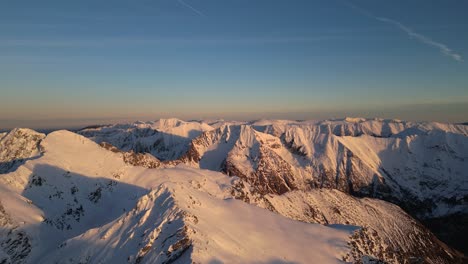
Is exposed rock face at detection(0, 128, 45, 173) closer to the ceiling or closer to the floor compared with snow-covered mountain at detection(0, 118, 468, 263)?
closer to the ceiling

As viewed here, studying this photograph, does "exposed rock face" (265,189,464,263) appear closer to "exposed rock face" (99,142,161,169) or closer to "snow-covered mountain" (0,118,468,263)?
"snow-covered mountain" (0,118,468,263)

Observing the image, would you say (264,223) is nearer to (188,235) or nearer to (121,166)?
(188,235)

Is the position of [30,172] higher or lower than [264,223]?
higher

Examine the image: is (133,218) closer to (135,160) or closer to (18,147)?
(135,160)

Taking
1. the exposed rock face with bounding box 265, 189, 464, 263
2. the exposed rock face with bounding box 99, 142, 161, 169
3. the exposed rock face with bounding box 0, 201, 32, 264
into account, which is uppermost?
the exposed rock face with bounding box 99, 142, 161, 169

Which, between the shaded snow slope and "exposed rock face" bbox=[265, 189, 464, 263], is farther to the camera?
"exposed rock face" bbox=[265, 189, 464, 263]

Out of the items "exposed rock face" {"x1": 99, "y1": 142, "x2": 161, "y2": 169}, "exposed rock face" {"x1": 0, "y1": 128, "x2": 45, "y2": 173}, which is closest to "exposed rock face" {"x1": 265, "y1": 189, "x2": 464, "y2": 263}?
"exposed rock face" {"x1": 99, "y1": 142, "x2": 161, "y2": 169}

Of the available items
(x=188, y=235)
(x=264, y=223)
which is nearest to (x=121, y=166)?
(x=264, y=223)

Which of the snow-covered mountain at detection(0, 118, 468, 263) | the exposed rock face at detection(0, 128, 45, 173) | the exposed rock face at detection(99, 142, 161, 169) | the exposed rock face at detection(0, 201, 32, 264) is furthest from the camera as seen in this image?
the exposed rock face at detection(99, 142, 161, 169)
